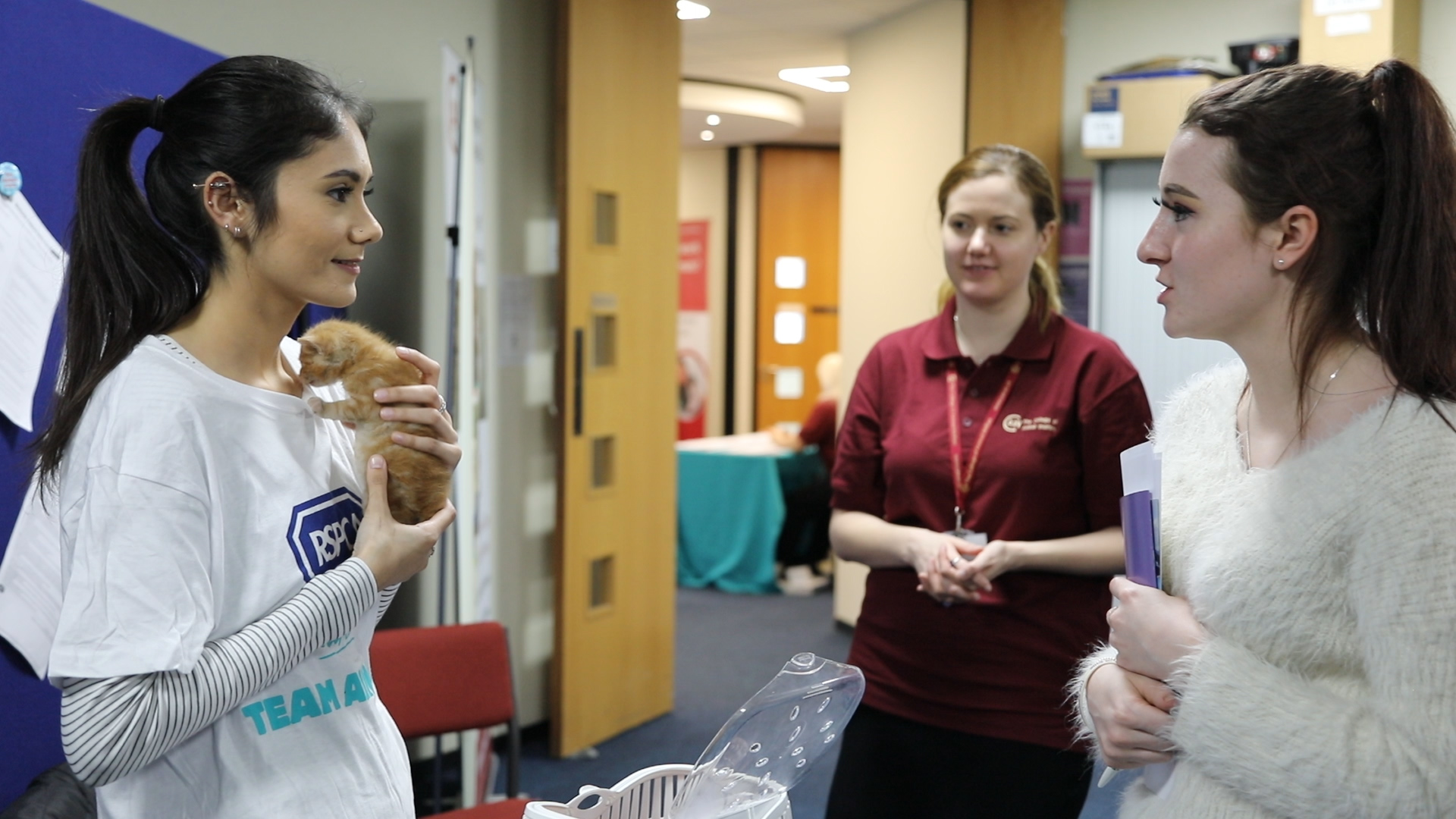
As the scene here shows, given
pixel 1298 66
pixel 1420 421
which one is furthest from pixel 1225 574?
pixel 1298 66

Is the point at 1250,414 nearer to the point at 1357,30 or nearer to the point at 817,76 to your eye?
the point at 1357,30

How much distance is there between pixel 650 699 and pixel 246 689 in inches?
138

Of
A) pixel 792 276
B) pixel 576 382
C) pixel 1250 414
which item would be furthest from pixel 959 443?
pixel 792 276

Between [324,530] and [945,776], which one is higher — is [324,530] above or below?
above

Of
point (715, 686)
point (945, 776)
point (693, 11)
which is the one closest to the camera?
point (945, 776)

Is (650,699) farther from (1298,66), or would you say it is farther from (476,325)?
(1298,66)

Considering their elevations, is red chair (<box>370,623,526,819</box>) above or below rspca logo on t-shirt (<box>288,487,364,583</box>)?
below

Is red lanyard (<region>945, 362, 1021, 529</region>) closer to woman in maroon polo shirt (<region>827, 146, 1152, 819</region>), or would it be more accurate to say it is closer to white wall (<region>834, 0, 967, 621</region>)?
woman in maroon polo shirt (<region>827, 146, 1152, 819</region>)

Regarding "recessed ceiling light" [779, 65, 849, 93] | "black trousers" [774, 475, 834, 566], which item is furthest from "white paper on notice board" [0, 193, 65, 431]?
"recessed ceiling light" [779, 65, 849, 93]

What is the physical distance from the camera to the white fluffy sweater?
37.4 inches

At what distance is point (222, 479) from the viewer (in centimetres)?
110

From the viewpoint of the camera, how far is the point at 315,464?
1.21 m

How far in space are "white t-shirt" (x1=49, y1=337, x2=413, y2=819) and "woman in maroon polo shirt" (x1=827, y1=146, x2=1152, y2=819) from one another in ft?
3.05

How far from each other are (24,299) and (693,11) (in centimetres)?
459
